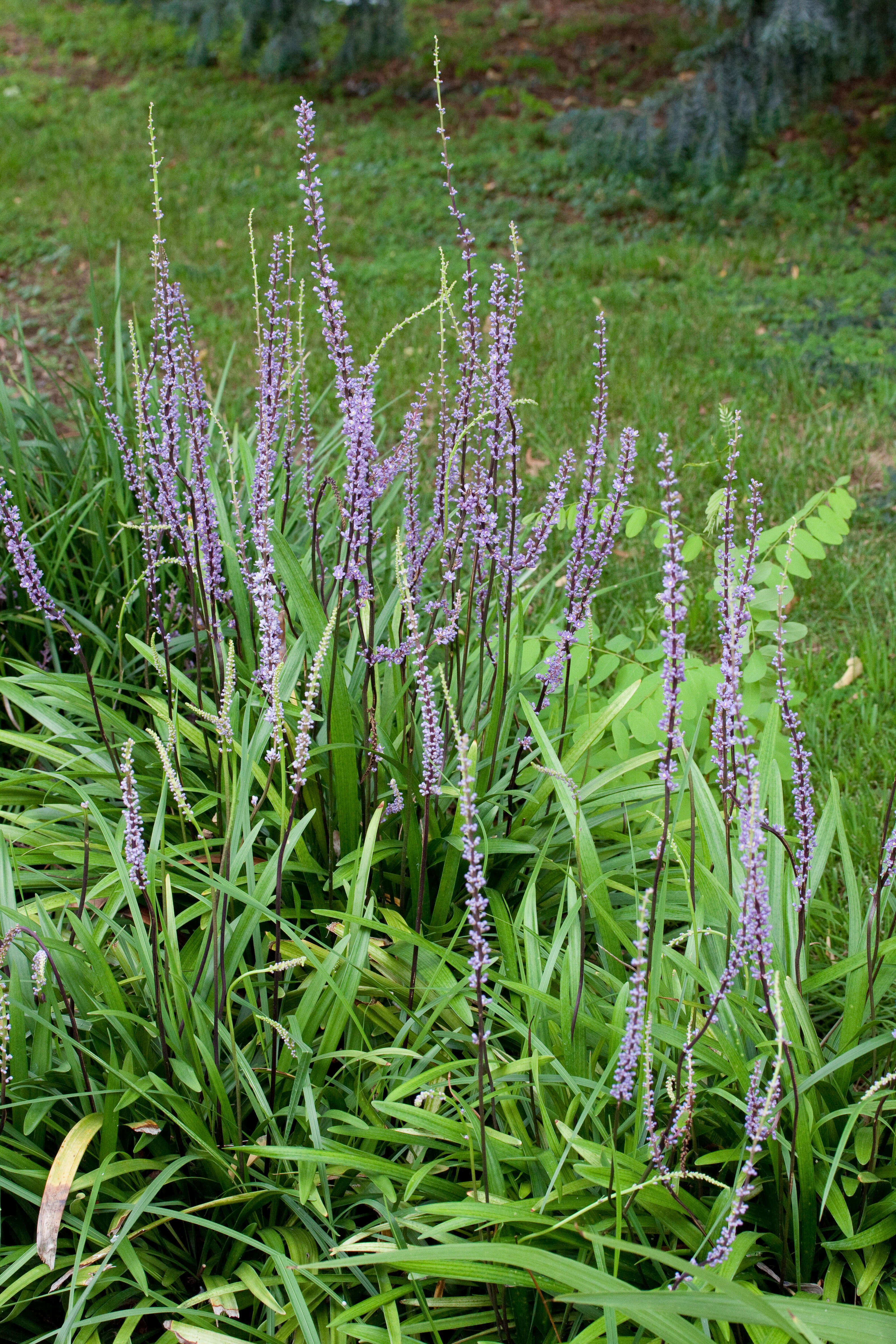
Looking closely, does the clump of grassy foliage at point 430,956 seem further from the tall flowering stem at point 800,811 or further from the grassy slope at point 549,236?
the grassy slope at point 549,236

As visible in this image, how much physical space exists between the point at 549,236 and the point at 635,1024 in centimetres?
735

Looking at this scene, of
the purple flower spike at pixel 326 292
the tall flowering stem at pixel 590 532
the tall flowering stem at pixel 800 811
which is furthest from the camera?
the tall flowering stem at pixel 590 532

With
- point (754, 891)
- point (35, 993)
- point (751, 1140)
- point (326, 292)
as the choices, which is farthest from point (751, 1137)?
point (326, 292)

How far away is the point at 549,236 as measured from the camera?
26.2ft

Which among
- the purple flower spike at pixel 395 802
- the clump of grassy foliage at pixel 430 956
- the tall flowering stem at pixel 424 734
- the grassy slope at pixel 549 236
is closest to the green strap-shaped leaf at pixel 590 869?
the clump of grassy foliage at pixel 430 956

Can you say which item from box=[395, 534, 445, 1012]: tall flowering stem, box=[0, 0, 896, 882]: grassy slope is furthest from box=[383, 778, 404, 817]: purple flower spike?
box=[0, 0, 896, 882]: grassy slope

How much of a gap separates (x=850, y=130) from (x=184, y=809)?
8.77 m

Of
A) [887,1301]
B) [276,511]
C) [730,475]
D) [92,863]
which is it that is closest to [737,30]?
[276,511]

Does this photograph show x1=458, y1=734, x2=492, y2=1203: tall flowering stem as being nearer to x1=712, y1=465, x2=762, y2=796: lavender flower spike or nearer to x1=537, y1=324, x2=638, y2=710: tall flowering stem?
x1=712, y1=465, x2=762, y2=796: lavender flower spike

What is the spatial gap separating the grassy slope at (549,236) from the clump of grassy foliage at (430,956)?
1.20 metres

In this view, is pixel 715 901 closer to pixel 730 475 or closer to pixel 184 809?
pixel 730 475

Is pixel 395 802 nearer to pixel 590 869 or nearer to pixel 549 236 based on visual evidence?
pixel 590 869

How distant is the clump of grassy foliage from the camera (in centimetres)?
178

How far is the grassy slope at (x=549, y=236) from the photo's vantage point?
16.8 feet
